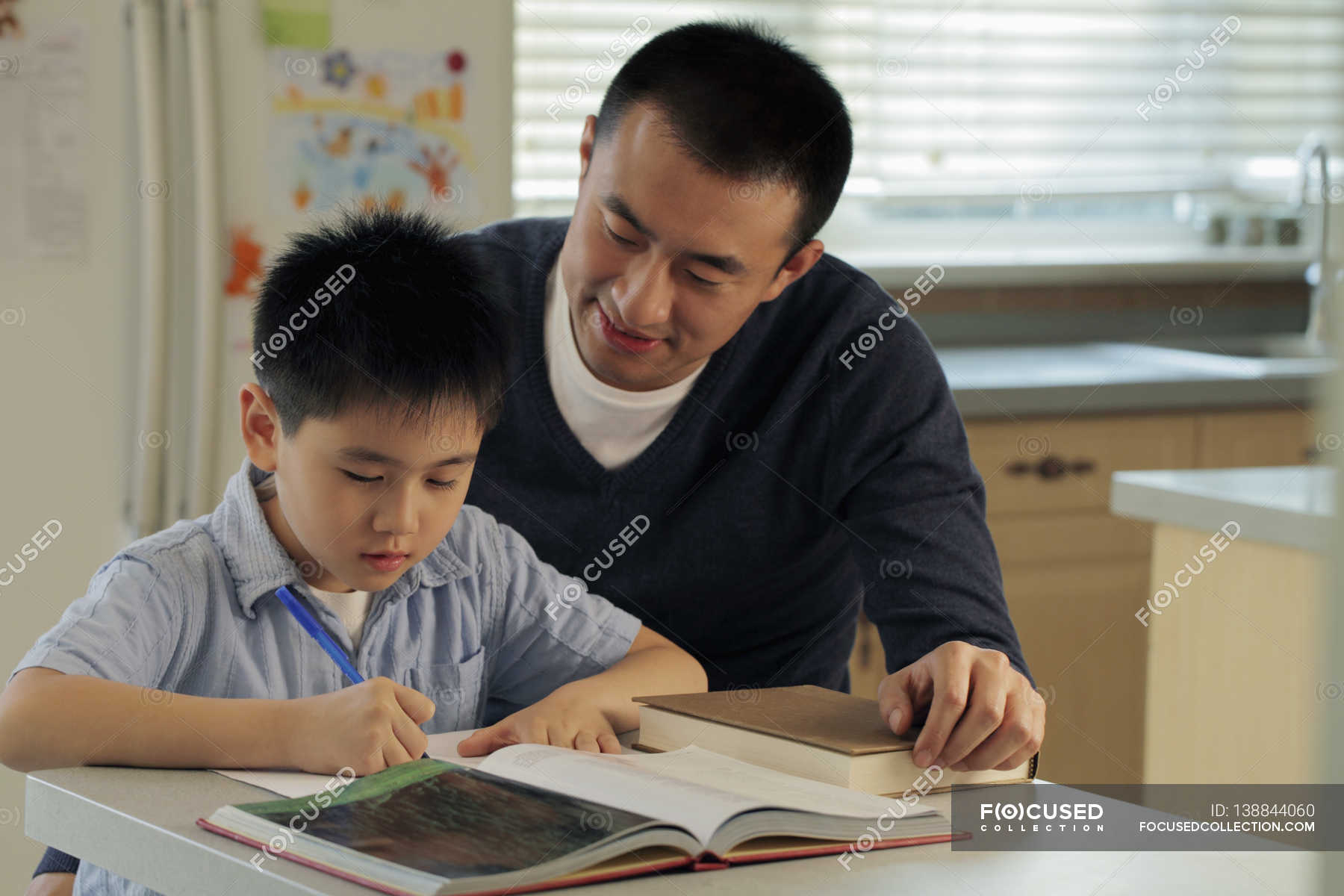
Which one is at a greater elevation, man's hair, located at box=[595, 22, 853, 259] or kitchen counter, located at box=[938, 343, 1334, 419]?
man's hair, located at box=[595, 22, 853, 259]

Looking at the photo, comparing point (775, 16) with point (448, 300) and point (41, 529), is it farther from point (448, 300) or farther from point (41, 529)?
point (448, 300)

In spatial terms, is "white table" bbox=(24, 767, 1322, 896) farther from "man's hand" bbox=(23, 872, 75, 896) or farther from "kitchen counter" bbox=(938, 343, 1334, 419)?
"kitchen counter" bbox=(938, 343, 1334, 419)

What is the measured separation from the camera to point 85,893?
3.05ft

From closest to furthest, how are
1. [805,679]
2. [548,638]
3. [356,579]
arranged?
[356,579]
[548,638]
[805,679]

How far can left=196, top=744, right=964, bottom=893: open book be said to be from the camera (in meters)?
0.68

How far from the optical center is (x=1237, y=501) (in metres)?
1.68

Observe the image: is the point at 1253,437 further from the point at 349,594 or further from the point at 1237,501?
the point at 349,594

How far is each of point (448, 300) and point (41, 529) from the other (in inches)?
42.5

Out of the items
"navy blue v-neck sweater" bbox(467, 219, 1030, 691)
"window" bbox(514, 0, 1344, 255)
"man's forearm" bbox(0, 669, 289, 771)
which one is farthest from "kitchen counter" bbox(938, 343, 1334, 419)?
"man's forearm" bbox(0, 669, 289, 771)

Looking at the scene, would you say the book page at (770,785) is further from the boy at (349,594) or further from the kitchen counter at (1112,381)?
the kitchen counter at (1112,381)

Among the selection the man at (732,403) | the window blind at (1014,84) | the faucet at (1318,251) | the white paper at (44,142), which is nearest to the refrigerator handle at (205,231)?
the white paper at (44,142)

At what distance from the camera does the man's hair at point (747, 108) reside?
4.12 feet

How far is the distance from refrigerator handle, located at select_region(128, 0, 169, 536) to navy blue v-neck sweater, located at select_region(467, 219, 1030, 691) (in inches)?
26.5

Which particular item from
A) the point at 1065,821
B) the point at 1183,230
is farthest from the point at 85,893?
the point at 1183,230
